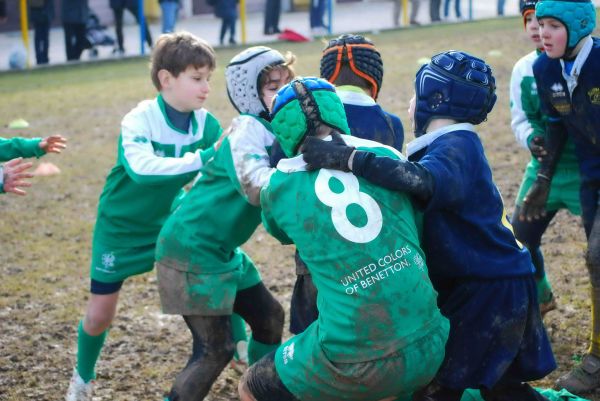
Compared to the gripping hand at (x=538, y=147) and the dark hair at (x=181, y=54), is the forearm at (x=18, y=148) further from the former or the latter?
the gripping hand at (x=538, y=147)

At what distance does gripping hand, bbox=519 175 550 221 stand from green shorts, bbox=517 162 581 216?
0.12 meters

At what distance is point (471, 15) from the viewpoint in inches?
977

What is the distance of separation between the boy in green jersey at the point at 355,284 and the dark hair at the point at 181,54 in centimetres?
141

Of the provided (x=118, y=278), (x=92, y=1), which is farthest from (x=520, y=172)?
(x=92, y=1)

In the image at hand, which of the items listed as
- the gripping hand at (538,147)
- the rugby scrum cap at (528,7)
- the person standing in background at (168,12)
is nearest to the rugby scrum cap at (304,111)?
the gripping hand at (538,147)

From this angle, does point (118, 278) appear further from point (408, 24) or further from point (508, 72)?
point (408, 24)

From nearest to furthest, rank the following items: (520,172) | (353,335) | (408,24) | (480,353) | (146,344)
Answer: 1. (353,335)
2. (480,353)
3. (146,344)
4. (520,172)
5. (408,24)

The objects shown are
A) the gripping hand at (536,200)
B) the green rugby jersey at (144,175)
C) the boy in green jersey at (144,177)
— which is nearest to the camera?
the green rugby jersey at (144,175)

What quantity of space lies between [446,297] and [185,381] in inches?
46.8

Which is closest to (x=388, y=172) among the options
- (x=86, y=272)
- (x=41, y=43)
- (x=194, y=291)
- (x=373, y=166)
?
(x=373, y=166)

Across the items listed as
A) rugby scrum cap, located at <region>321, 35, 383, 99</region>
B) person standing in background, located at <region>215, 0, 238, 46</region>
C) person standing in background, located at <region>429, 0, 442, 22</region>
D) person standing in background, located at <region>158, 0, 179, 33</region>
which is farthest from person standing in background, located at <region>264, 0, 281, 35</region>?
rugby scrum cap, located at <region>321, 35, 383, 99</region>

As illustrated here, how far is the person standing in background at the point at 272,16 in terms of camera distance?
22153 mm

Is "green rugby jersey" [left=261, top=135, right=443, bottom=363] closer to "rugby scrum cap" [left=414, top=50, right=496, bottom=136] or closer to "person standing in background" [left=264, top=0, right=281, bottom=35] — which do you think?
"rugby scrum cap" [left=414, top=50, right=496, bottom=136]

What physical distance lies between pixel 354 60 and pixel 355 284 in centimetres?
117
